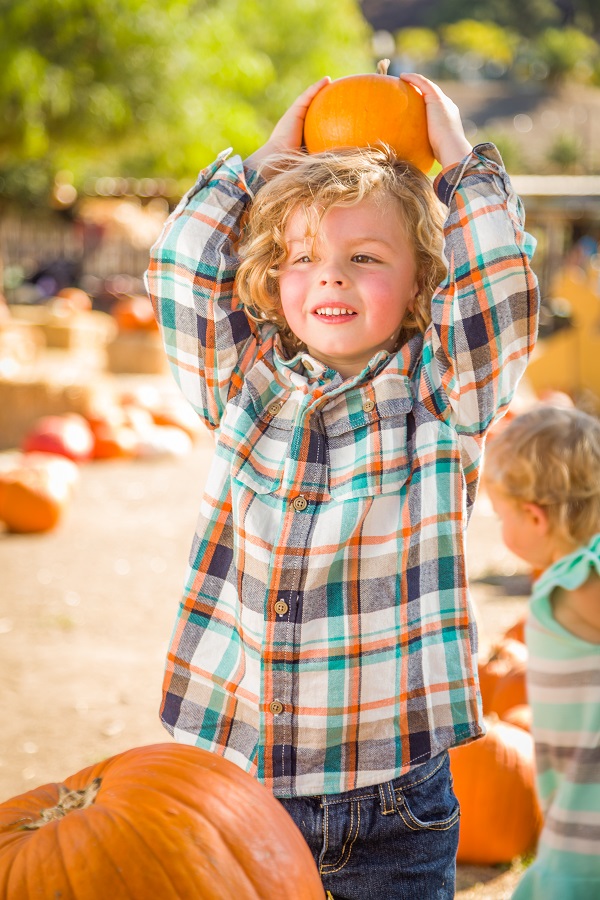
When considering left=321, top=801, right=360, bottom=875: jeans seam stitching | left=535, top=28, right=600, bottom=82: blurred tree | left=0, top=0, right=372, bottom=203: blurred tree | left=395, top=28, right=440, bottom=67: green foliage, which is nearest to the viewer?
left=321, top=801, right=360, bottom=875: jeans seam stitching

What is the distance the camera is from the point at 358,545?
1950 millimetres

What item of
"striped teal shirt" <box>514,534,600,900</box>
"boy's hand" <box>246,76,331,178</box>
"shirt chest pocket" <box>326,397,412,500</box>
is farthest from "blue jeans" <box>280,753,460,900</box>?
"boy's hand" <box>246,76,331,178</box>

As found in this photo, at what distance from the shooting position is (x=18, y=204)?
3008cm

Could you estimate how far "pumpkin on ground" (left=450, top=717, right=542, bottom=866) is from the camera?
3104 mm

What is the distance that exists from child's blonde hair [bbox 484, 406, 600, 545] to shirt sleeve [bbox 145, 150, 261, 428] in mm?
976

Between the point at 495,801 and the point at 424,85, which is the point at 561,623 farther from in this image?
the point at 424,85

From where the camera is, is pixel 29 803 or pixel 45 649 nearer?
pixel 29 803

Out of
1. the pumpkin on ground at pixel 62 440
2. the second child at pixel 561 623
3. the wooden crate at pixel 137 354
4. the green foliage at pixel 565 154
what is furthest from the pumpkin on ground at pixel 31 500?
the green foliage at pixel 565 154

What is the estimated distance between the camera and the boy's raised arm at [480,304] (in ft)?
6.44

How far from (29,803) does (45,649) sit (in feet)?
11.0

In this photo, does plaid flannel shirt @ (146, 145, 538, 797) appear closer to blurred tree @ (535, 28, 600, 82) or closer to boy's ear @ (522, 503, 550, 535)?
boy's ear @ (522, 503, 550, 535)

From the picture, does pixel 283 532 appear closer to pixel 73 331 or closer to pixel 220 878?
Result: pixel 220 878

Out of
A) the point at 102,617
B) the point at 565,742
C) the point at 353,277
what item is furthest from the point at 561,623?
the point at 102,617

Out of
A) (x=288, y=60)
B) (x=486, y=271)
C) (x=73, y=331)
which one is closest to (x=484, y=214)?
(x=486, y=271)
